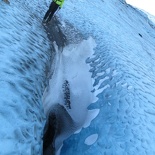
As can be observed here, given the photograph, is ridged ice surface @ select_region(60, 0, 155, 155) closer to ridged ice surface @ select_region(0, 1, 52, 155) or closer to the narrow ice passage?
the narrow ice passage

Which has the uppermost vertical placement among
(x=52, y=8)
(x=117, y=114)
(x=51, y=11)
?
(x=117, y=114)

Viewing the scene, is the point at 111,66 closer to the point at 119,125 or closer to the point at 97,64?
the point at 97,64

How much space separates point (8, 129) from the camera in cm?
272

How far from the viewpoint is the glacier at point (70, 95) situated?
3.15 m

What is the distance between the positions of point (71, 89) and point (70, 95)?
0.20 meters

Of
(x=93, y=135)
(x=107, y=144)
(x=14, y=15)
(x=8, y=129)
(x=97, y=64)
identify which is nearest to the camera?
(x=8, y=129)

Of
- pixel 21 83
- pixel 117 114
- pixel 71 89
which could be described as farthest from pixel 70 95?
pixel 21 83

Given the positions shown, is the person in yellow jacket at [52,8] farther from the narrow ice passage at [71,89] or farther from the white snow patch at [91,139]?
the white snow patch at [91,139]

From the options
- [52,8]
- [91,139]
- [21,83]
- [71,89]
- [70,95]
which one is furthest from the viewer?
[52,8]

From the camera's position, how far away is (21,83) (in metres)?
3.58

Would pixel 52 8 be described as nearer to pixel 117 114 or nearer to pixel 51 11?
pixel 51 11

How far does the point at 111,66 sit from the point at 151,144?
2.50 m

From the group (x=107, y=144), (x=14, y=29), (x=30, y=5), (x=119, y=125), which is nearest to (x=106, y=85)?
(x=119, y=125)

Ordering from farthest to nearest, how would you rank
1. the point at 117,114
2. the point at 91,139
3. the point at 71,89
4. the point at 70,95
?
the point at 71,89
the point at 70,95
the point at 117,114
the point at 91,139
